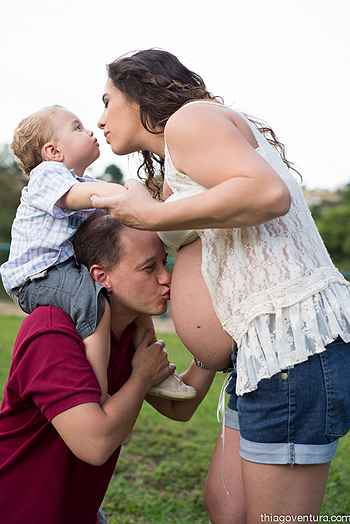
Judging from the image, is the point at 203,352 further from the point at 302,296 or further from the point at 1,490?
the point at 1,490

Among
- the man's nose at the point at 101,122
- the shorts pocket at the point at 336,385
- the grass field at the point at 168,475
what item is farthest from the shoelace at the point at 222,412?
the grass field at the point at 168,475

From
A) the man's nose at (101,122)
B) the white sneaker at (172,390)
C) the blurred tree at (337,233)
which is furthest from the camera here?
the blurred tree at (337,233)

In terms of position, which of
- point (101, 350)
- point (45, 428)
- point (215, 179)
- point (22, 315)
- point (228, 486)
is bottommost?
point (22, 315)

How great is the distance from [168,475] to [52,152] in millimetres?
2898

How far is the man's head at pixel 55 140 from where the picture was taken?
2912 millimetres

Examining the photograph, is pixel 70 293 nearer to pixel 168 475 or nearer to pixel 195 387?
pixel 195 387

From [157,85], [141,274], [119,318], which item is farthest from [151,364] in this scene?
[157,85]

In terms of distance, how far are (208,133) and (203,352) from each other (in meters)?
0.67

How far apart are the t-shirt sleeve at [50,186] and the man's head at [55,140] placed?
0.18 m

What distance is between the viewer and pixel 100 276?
265 cm

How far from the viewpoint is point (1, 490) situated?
2525 mm

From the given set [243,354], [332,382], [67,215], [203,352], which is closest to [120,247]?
[67,215]

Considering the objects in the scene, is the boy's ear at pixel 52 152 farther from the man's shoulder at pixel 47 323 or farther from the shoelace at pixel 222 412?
the shoelace at pixel 222 412

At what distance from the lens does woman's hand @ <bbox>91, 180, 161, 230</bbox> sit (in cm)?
213
